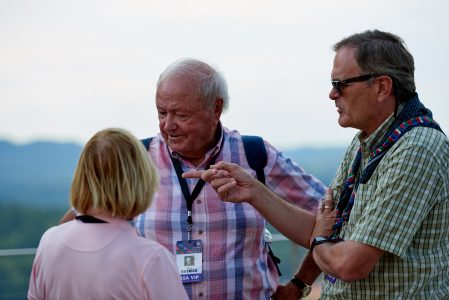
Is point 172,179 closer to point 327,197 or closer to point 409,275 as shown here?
point 327,197

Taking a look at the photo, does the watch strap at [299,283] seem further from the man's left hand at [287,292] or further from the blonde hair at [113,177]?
the blonde hair at [113,177]

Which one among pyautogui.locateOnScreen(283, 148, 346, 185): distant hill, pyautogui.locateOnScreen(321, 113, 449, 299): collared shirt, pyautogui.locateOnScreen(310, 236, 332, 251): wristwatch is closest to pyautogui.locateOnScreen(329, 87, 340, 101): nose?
pyautogui.locateOnScreen(321, 113, 449, 299): collared shirt

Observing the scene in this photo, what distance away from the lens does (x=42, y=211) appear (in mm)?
16312

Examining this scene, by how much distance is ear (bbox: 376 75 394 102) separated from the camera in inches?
130

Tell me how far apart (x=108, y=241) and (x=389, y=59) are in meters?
1.40

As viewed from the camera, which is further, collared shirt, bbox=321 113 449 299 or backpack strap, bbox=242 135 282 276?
backpack strap, bbox=242 135 282 276

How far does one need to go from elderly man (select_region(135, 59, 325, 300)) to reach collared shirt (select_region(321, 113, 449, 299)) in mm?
755

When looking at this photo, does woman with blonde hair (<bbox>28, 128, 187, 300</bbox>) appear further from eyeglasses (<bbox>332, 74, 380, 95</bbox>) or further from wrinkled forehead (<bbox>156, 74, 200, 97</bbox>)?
wrinkled forehead (<bbox>156, 74, 200, 97</bbox>)

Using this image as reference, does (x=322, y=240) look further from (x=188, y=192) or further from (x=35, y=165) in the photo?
(x=35, y=165)

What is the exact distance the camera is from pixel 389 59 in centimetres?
333

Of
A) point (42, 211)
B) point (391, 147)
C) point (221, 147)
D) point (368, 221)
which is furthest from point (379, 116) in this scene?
point (42, 211)

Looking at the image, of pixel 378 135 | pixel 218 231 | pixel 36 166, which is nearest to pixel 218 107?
pixel 218 231

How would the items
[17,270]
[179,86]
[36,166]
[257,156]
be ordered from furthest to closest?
[36,166] → [17,270] → [257,156] → [179,86]

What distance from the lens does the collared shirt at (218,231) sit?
3.84 m
